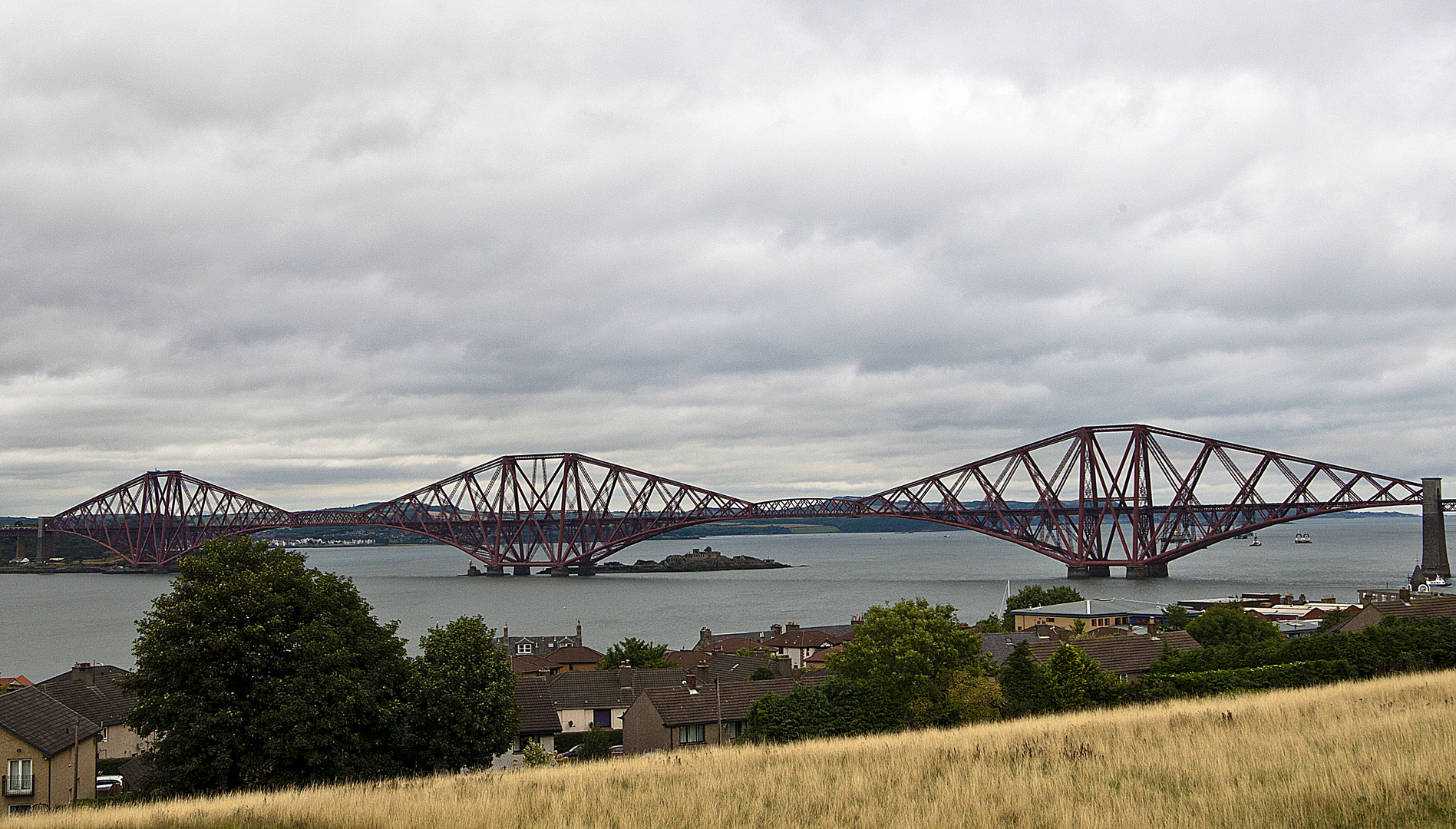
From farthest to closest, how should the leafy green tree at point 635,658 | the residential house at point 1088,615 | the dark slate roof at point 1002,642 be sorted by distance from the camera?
the residential house at point 1088,615, the dark slate roof at point 1002,642, the leafy green tree at point 635,658

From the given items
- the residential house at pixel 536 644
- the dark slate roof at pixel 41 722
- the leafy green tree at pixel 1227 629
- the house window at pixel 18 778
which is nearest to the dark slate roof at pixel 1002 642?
the leafy green tree at pixel 1227 629

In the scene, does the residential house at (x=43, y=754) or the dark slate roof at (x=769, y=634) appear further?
the dark slate roof at (x=769, y=634)

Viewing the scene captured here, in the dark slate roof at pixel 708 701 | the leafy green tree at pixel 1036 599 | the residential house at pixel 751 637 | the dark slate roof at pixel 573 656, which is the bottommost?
the residential house at pixel 751 637

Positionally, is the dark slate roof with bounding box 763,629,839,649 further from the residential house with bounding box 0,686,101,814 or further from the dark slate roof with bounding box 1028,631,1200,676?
the residential house with bounding box 0,686,101,814

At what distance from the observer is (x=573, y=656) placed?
57.4 meters

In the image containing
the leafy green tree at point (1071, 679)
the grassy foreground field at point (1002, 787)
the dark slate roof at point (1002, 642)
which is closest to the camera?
the grassy foreground field at point (1002, 787)

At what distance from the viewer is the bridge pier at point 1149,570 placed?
12694 cm

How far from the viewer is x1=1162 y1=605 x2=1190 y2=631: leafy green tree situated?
203 ft

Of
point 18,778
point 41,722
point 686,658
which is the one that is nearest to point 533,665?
point 686,658

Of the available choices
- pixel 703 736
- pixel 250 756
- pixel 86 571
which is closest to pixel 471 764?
pixel 250 756

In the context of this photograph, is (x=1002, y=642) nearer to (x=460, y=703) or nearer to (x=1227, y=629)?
(x=1227, y=629)

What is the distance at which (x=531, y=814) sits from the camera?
1096 centimetres

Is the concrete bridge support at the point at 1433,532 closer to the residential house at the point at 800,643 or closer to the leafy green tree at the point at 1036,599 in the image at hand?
the leafy green tree at the point at 1036,599

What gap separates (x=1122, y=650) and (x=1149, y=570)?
92462mm
